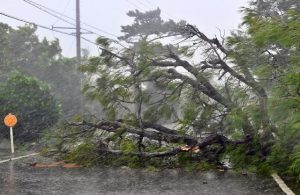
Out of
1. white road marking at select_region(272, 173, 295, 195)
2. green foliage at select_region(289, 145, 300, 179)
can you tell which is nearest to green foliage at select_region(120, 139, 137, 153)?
white road marking at select_region(272, 173, 295, 195)

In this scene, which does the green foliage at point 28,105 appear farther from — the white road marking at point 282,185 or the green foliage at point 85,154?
the white road marking at point 282,185

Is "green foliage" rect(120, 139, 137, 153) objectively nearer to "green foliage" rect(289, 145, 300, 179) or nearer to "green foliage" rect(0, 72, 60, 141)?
"green foliage" rect(289, 145, 300, 179)

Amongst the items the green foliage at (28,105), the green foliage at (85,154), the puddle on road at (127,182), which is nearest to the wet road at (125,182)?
the puddle on road at (127,182)

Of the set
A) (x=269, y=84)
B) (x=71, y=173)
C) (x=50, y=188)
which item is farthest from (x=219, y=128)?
(x=50, y=188)

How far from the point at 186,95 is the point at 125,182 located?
2.98 m

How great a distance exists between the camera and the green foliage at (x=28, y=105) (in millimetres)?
14656

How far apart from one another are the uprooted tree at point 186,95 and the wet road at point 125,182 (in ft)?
3.00

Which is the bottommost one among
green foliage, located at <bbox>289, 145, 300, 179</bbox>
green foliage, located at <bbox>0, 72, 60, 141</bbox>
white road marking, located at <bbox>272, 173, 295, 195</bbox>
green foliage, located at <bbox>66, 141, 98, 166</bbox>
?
white road marking, located at <bbox>272, 173, 295, 195</bbox>

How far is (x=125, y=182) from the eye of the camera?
25.5 ft

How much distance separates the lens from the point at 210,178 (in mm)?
7988

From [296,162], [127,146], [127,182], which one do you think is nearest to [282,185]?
[296,162]

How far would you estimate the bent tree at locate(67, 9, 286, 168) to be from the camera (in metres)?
8.70

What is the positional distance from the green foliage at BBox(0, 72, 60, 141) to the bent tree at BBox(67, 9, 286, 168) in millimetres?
4848

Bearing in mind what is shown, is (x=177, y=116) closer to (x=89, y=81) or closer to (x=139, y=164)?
(x=139, y=164)
